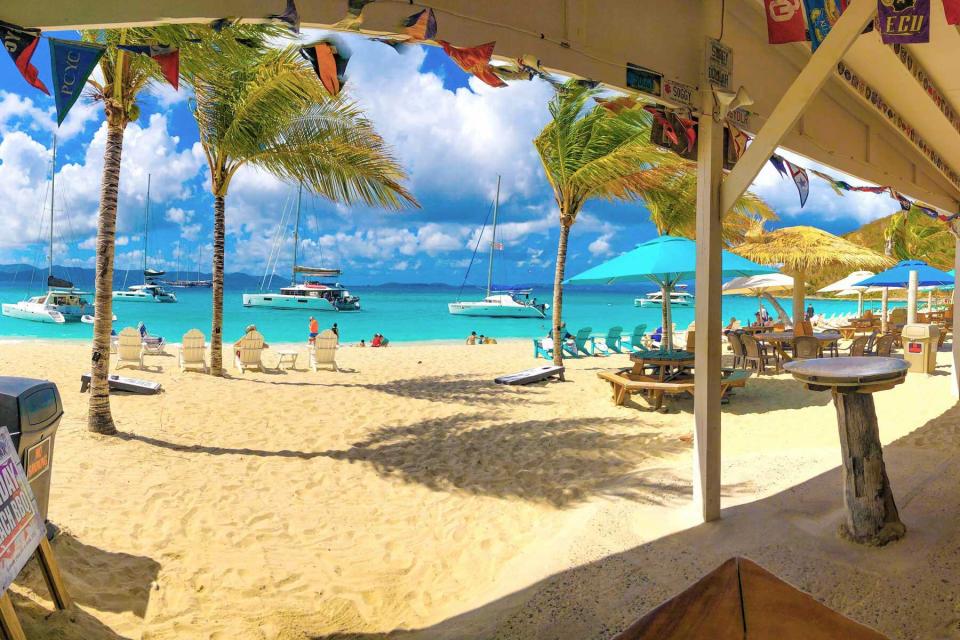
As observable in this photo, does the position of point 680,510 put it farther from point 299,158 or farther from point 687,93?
point 299,158

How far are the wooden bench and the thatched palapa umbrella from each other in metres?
5.87

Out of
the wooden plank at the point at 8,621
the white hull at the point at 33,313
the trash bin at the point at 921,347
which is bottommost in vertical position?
the wooden plank at the point at 8,621

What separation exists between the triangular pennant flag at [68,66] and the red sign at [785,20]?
11.5ft

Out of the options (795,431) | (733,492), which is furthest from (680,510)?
(795,431)

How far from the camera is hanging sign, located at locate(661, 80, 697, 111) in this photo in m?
3.43

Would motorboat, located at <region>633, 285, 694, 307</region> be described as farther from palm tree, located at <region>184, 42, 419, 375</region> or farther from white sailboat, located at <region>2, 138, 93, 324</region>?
palm tree, located at <region>184, 42, 419, 375</region>

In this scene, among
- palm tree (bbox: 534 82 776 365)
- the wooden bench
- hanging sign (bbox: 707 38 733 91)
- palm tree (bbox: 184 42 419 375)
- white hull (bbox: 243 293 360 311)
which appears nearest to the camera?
hanging sign (bbox: 707 38 733 91)

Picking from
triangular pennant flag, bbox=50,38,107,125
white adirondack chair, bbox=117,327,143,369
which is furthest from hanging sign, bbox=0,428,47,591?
white adirondack chair, bbox=117,327,143,369

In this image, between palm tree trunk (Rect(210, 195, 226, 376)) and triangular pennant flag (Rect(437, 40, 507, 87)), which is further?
palm tree trunk (Rect(210, 195, 226, 376))

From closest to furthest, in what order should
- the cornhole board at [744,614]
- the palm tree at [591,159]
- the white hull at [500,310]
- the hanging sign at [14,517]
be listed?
the cornhole board at [744,614] → the hanging sign at [14,517] → the palm tree at [591,159] → the white hull at [500,310]

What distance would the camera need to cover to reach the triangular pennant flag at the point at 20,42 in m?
2.29

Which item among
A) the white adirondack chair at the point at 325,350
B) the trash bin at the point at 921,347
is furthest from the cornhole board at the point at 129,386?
the trash bin at the point at 921,347

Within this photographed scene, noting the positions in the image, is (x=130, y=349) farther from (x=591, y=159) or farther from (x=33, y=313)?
(x=33, y=313)

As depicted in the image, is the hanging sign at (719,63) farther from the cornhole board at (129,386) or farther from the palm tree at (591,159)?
the cornhole board at (129,386)
